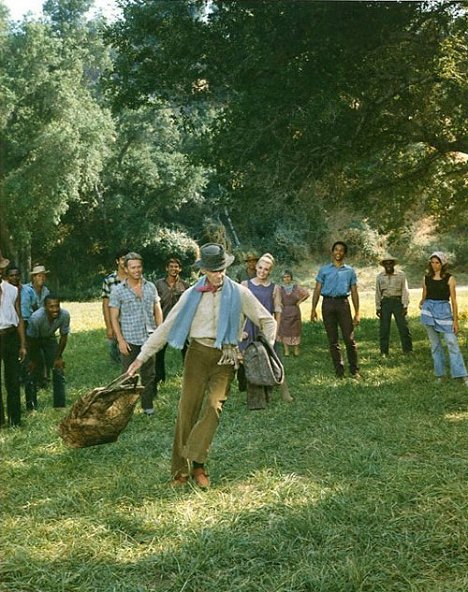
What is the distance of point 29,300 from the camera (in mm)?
11117

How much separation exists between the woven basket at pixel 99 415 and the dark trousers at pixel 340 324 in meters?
5.29

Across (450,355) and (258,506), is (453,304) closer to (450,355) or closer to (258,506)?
(450,355)

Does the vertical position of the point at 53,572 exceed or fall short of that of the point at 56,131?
it falls short

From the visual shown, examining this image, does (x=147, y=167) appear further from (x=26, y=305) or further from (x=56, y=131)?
(x=26, y=305)

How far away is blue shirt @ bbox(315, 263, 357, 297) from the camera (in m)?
10.9

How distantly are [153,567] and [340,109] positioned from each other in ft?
31.6

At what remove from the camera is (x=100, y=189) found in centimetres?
4119

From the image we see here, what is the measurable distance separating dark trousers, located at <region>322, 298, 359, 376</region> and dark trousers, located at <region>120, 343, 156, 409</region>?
3.22 meters

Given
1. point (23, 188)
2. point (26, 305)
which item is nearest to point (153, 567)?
point (26, 305)

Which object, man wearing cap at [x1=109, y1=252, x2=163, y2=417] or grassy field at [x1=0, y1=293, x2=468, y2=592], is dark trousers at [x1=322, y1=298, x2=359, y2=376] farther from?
man wearing cap at [x1=109, y1=252, x2=163, y2=417]

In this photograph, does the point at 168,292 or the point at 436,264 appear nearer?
the point at 436,264

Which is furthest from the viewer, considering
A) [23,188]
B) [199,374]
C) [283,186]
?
[23,188]

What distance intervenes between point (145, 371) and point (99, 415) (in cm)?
286

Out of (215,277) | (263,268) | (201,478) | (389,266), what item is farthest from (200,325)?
(389,266)
